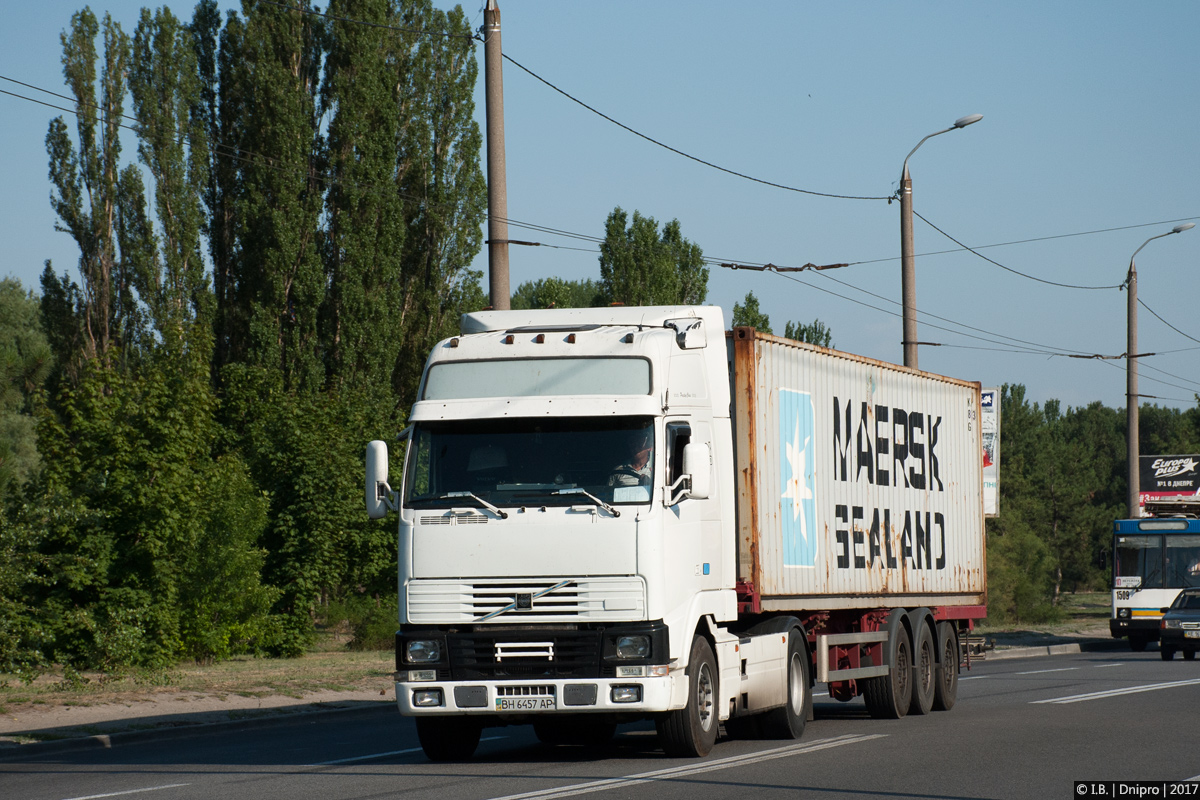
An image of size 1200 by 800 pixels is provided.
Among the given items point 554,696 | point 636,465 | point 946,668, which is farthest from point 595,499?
point 946,668

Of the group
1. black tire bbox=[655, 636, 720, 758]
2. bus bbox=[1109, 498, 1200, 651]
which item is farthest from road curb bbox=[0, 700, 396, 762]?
bus bbox=[1109, 498, 1200, 651]

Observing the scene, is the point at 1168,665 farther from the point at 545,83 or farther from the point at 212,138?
the point at 212,138

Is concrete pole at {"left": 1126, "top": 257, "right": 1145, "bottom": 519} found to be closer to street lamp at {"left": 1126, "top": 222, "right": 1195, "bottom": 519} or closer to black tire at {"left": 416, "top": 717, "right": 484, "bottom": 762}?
street lamp at {"left": 1126, "top": 222, "right": 1195, "bottom": 519}

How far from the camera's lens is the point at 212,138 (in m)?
42.1

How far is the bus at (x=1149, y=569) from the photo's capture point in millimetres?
34312

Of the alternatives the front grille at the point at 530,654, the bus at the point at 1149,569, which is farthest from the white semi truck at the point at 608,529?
the bus at the point at 1149,569

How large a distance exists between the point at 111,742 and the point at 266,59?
99.2 ft

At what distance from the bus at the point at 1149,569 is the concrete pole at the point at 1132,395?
7.35 ft

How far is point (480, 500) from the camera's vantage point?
11.0 m

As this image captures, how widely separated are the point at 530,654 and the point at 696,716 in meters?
1.59

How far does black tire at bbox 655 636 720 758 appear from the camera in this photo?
451 inches

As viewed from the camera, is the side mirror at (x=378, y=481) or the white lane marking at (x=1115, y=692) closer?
the side mirror at (x=378, y=481)

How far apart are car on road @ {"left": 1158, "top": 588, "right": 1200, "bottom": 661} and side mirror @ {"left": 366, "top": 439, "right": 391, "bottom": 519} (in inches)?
895

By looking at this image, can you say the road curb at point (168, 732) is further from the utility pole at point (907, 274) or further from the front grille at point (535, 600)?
the utility pole at point (907, 274)
